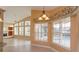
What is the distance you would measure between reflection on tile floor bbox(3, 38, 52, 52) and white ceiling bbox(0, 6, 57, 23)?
37 centimetres

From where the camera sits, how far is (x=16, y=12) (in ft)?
7.44

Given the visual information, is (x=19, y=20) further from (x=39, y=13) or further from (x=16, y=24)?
(x=39, y=13)

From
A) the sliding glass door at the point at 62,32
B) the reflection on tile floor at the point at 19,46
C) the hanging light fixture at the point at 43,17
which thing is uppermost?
the hanging light fixture at the point at 43,17

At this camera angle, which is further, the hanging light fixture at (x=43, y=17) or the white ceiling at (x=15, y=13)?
the hanging light fixture at (x=43, y=17)

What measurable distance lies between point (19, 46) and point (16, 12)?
59 cm

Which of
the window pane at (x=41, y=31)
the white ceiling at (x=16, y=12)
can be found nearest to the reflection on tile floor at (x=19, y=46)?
the window pane at (x=41, y=31)

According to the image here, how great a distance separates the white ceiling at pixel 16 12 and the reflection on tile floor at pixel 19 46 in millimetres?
367

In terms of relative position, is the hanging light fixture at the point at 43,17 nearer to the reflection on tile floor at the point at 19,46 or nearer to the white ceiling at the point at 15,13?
the white ceiling at the point at 15,13

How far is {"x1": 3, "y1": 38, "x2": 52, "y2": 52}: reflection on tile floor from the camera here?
2178 millimetres

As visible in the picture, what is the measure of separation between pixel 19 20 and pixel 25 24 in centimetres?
13

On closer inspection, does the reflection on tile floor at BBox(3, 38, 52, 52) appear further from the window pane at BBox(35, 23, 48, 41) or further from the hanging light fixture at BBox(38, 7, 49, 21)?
the hanging light fixture at BBox(38, 7, 49, 21)

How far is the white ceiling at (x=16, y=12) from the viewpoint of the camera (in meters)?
2.16

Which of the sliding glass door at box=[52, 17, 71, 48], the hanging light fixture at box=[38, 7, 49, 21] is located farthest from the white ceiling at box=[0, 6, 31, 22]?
the sliding glass door at box=[52, 17, 71, 48]
